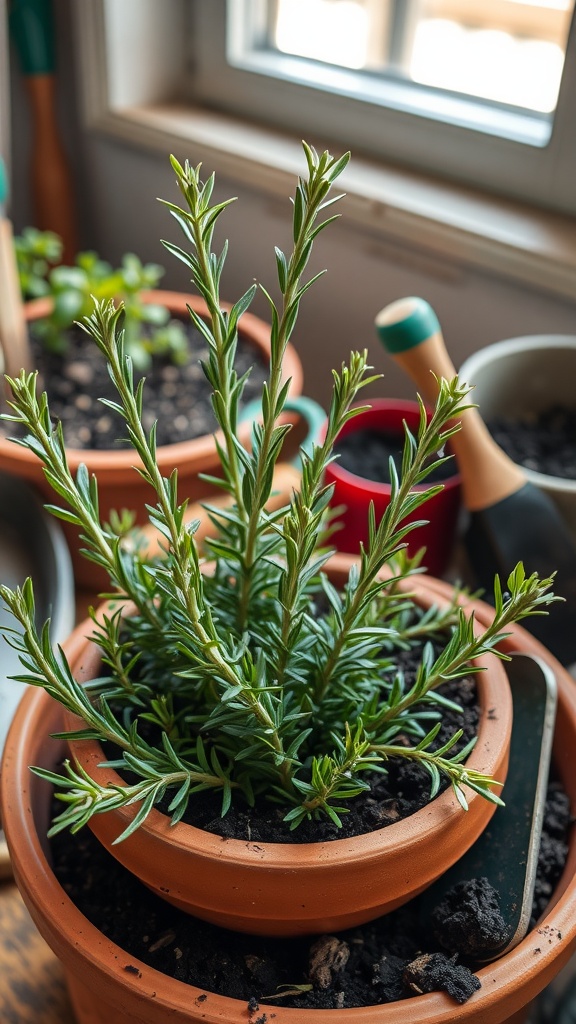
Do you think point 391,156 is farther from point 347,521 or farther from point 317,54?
point 347,521

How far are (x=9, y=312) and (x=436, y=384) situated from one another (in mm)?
385

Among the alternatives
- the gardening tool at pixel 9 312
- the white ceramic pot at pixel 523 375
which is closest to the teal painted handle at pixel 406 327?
the white ceramic pot at pixel 523 375

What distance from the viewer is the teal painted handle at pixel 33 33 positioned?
Result: 1.01 m

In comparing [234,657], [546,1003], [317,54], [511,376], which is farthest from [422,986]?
[317,54]

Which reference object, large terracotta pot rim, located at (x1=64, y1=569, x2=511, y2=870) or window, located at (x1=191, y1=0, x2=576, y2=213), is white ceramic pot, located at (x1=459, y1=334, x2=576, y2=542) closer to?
→ window, located at (x1=191, y1=0, x2=576, y2=213)

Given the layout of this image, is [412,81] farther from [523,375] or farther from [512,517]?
[512,517]

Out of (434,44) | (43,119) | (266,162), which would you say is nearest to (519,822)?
(266,162)

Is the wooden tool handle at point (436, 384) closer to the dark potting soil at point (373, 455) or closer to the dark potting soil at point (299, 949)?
the dark potting soil at point (373, 455)

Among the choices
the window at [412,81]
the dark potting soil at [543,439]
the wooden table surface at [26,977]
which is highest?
the window at [412,81]

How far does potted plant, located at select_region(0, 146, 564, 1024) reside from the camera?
352 mm

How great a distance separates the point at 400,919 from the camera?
43 centimetres

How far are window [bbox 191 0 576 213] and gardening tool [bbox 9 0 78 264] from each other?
170 millimetres

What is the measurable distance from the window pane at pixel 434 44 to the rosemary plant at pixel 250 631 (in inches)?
22.0

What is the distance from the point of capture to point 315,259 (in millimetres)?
914
